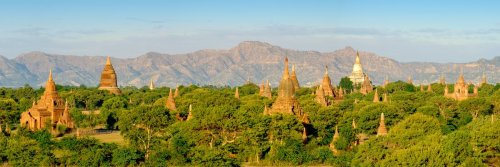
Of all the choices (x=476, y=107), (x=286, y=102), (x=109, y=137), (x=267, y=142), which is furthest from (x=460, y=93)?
(x=267, y=142)

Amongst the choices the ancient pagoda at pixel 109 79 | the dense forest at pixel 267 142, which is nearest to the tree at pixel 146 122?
the dense forest at pixel 267 142

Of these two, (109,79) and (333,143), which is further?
(109,79)

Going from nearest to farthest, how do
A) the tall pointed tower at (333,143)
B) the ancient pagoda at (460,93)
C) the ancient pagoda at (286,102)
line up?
the tall pointed tower at (333,143), the ancient pagoda at (286,102), the ancient pagoda at (460,93)

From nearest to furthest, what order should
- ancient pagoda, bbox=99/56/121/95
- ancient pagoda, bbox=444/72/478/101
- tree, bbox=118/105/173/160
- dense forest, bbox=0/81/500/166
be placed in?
dense forest, bbox=0/81/500/166 < tree, bbox=118/105/173/160 < ancient pagoda, bbox=444/72/478/101 < ancient pagoda, bbox=99/56/121/95

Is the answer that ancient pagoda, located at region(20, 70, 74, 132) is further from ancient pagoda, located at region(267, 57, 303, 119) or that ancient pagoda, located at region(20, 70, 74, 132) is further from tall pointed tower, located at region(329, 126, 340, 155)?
tall pointed tower, located at region(329, 126, 340, 155)

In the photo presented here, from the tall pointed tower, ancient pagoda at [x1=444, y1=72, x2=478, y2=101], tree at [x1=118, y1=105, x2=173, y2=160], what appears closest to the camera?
the tall pointed tower

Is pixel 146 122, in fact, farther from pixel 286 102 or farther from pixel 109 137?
pixel 109 137

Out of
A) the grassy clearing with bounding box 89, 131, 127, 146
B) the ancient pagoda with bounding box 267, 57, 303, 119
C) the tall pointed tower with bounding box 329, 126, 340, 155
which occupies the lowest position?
the grassy clearing with bounding box 89, 131, 127, 146

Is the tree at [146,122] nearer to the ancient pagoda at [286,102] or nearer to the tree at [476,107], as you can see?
the ancient pagoda at [286,102]

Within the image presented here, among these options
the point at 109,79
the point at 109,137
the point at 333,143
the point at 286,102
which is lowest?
the point at 109,137

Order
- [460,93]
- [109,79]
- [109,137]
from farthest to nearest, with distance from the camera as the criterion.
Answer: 1. [109,79]
2. [460,93]
3. [109,137]

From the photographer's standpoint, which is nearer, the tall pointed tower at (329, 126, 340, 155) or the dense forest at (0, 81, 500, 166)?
the dense forest at (0, 81, 500, 166)

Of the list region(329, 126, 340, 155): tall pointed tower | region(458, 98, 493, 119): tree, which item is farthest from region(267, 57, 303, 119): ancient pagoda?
region(458, 98, 493, 119): tree

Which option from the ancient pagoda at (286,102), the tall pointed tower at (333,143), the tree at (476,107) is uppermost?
the ancient pagoda at (286,102)
